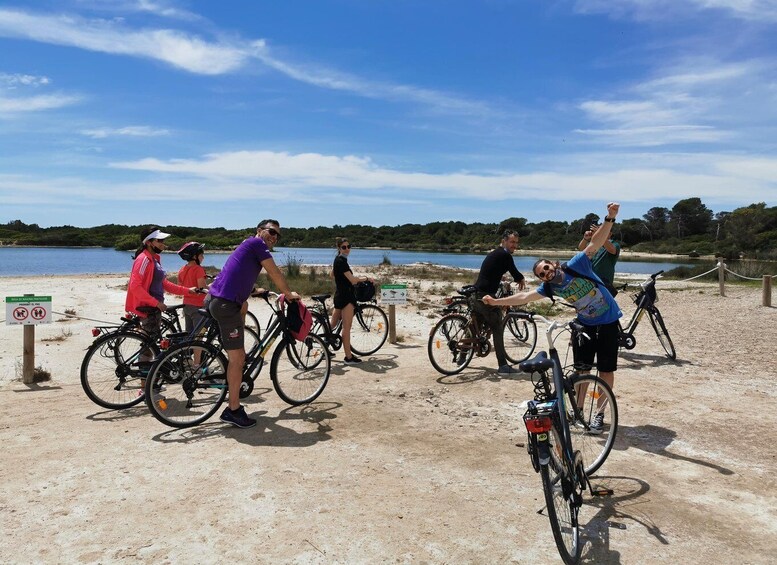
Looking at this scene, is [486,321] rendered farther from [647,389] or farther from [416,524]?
[416,524]

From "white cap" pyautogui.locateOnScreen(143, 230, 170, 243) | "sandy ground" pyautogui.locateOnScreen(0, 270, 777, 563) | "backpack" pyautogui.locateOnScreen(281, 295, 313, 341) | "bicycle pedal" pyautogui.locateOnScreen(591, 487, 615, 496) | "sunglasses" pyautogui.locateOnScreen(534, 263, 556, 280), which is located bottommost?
"sandy ground" pyautogui.locateOnScreen(0, 270, 777, 563)

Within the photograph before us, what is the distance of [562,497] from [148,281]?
4.81 m

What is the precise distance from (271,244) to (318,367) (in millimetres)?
1663

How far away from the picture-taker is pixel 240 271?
5.03 meters

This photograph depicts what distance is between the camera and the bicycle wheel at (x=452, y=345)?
753 centimetres

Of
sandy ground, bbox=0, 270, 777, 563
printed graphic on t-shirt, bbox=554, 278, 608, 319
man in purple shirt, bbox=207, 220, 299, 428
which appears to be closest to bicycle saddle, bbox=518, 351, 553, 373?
sandy ground, bbox=0, 270, 777, 563

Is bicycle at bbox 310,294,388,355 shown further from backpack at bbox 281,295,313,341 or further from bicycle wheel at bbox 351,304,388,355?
backpack at bbox 281,295,313,341

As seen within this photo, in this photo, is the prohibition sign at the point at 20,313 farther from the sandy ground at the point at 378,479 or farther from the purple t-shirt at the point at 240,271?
the purple t-shirt at the point at 240,271

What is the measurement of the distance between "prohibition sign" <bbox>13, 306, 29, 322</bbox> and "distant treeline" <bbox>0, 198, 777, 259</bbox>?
234ft

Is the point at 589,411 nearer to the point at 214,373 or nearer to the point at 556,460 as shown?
the point at 556,460

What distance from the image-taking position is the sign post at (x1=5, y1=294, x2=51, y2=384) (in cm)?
690

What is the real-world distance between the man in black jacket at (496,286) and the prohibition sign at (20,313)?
235 inches

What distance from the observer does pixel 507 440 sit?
500 cm

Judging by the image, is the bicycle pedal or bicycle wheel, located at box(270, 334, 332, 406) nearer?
the bicycle pedal
